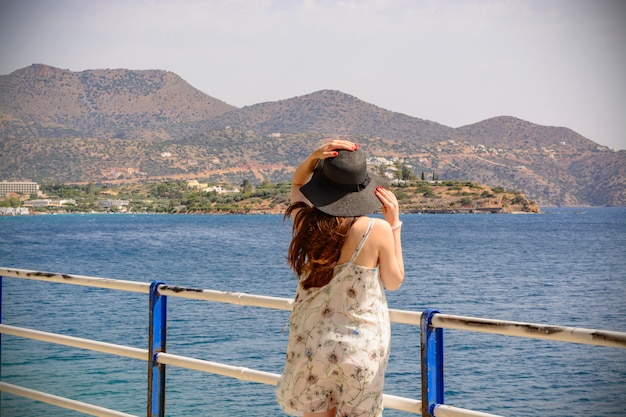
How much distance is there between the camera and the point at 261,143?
540 feet

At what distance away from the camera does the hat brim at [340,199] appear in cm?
247

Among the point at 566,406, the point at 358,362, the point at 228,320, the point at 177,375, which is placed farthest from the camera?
the point at 228,320

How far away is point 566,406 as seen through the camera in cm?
2462

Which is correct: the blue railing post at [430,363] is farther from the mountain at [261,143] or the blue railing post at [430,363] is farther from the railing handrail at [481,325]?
the mountain at [261,143]

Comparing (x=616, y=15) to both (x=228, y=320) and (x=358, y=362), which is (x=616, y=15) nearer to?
(x=228, y=320)

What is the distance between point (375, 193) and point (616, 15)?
210m

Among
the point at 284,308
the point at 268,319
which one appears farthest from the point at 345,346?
the point at 268,319

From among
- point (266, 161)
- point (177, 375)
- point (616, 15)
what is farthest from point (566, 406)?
point (616, 15)

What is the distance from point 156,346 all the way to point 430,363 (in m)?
1.33

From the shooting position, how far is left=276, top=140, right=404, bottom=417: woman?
2.44 metres

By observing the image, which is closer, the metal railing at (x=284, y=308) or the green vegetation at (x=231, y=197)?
the metal railing at (x=284, y=308)

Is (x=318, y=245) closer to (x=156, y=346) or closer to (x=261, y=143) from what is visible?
(x=156, y=346)

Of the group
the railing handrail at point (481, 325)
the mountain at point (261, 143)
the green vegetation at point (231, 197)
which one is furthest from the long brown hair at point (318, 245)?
the mountain at point (261, 143)

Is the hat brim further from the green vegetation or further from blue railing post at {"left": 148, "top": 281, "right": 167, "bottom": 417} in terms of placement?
the green vegetation
